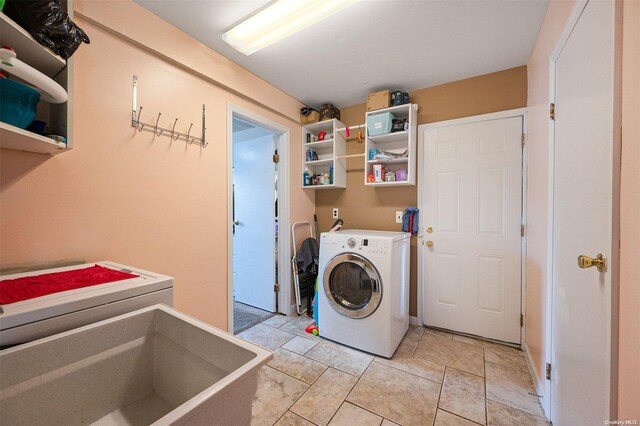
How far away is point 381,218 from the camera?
8.76 ft

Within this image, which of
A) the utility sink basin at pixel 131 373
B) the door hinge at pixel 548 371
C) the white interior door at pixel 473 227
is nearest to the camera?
the utility sink basin at pixel 131 373

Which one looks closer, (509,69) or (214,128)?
(214,128)

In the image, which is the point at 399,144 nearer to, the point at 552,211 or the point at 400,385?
the point at 552,211

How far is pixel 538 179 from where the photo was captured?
5.34ft

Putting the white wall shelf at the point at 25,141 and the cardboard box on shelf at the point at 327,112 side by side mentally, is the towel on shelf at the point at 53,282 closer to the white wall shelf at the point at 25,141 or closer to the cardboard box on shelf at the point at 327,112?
the white wall shelf at the point at 25,141

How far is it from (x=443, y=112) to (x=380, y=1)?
1295 mm

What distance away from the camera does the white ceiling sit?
1.47 meters

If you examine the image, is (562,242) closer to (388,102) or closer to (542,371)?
(542,371)

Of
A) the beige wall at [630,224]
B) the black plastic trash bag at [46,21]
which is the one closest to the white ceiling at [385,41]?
the black plastic trash bag at [46,21]

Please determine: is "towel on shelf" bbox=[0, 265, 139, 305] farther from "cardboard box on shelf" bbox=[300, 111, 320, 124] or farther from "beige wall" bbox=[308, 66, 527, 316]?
"cardboard box on shelf" bbox=[300, 111, 320, 124]

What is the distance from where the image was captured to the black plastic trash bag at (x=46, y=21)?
85 centimetres

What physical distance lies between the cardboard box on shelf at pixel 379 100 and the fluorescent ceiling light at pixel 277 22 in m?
1.10

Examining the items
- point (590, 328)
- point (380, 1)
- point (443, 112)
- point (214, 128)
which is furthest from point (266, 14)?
point (590, 328)

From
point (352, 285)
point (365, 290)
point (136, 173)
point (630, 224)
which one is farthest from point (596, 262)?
point (136, 173)
